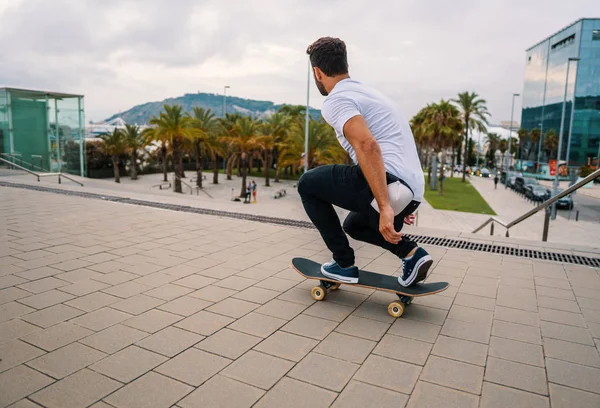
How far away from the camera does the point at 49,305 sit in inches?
135

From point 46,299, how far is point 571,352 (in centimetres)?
408

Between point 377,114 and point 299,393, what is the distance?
1.91 m

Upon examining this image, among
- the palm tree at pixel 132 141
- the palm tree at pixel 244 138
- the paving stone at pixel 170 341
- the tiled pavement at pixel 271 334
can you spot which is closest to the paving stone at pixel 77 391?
the tiled pavement at pixel 271 334

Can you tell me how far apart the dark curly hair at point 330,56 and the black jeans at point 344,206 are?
2.38 ft

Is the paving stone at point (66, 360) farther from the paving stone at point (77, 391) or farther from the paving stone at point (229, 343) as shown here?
the paving stone at point (229, 343)

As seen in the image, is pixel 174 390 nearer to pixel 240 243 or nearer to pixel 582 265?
pixel 240 243

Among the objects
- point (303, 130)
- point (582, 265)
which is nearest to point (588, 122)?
point (303, 130)

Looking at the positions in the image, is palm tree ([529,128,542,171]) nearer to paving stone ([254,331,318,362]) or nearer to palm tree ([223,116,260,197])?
palm tree ([223,116,260,197])

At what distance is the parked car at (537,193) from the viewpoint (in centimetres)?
3478

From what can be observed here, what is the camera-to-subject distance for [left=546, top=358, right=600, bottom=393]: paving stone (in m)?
2.44

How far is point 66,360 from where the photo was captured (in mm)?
2551

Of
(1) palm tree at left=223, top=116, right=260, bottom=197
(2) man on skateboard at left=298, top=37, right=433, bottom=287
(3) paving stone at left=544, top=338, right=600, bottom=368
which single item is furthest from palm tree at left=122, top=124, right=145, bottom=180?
(3) paving stone at left=544, top=338, right=600, bottom=368

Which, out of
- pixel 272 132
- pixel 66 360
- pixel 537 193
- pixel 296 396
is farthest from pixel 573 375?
pixel 272 132

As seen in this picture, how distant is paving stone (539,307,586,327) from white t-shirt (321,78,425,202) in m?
1.62
